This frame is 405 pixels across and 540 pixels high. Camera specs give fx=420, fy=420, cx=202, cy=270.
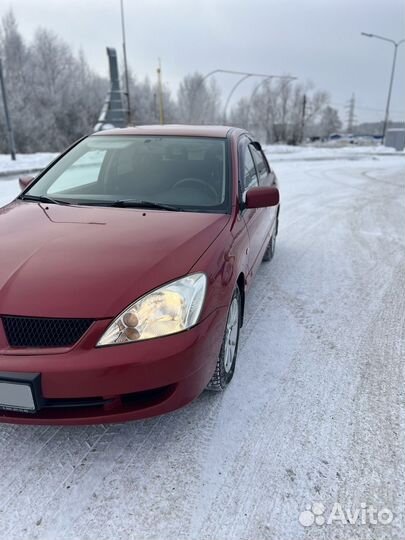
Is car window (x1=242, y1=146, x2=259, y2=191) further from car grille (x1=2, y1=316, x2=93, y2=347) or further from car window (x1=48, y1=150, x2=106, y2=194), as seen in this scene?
car grille (x1=2, y1=316, x2=93, y2=347)

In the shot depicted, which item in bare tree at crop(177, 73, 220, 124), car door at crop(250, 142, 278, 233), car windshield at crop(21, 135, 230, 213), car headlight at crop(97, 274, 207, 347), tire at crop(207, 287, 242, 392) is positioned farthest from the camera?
bare tree at crop(177, 73, 220, 124)

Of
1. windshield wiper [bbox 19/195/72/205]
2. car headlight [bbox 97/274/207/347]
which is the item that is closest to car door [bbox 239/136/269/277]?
car headlight [bbox 97/274/207/347]

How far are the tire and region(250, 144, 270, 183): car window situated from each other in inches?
70.6

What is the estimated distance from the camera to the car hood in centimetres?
181

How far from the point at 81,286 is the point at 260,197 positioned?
146cm

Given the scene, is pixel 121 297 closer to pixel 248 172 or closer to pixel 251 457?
pixel 251 457

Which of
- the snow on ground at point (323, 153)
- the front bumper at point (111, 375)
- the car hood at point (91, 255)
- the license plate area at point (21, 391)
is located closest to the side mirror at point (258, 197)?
the car hood at point (91, 255)

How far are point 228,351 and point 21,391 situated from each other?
1.17m

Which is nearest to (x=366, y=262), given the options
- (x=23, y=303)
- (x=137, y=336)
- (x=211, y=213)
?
(x=211, y=213)

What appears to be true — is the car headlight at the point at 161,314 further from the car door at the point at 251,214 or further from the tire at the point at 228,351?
the car door at the point at 251,214

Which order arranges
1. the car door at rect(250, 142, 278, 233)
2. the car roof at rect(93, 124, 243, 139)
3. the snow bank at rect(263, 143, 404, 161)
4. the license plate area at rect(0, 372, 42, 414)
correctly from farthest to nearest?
the snow bank at rect(263, 143, 404, 161) → the car door at rect(250, 142, 278, 233) → the car roof at rect(93, 124, 243, 139) → the license plate area at rect(0, 372, 42, 414)

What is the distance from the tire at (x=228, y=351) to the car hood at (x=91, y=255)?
19.0 inches

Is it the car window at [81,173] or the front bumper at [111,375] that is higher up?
the car window at [81,173]

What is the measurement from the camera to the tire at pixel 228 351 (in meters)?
2.32
